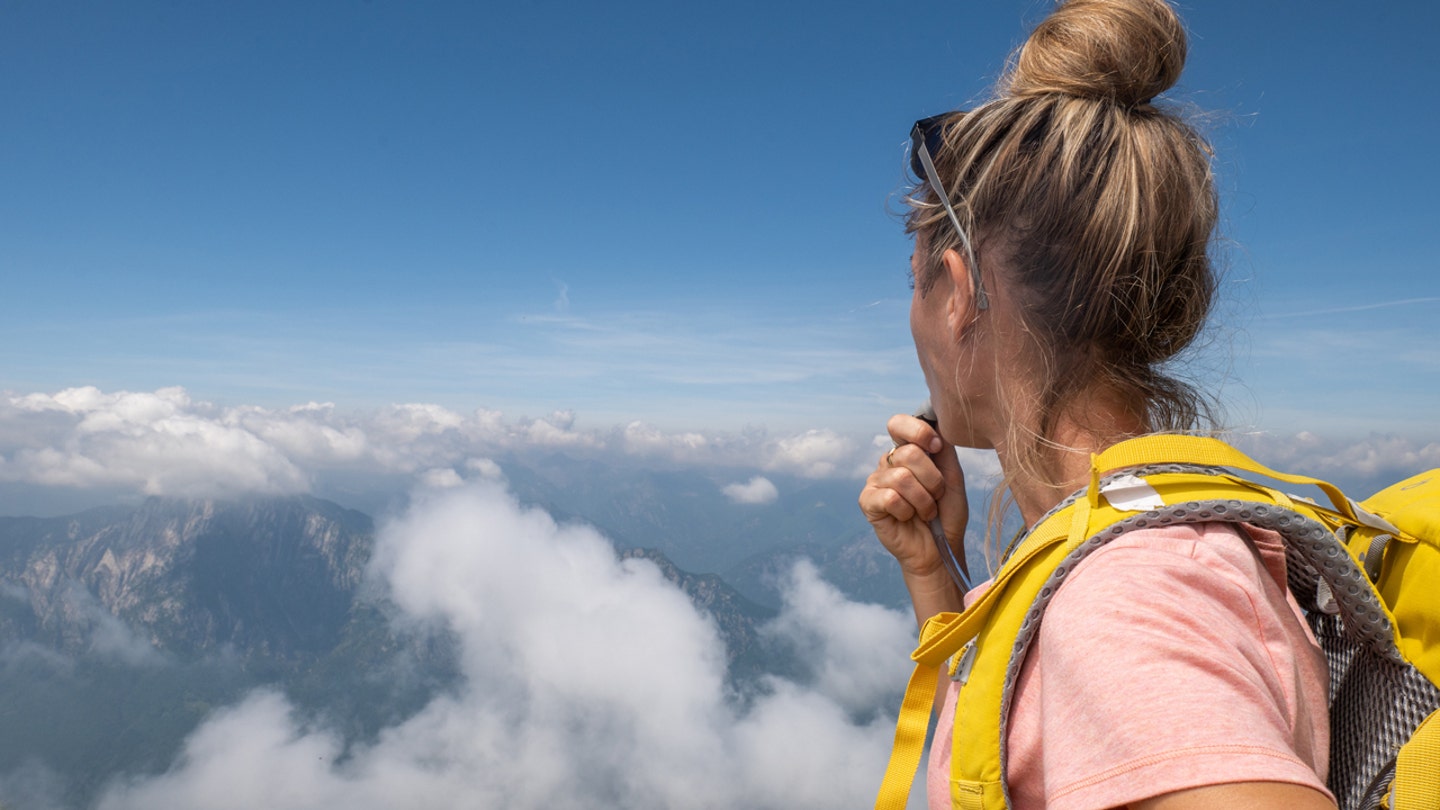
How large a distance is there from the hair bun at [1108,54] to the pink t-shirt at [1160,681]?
117 centimetres

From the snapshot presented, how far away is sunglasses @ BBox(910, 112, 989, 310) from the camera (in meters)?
1.96

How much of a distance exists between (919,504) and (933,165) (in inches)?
47.3

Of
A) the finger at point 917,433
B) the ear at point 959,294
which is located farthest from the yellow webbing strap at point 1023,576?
the finger at point 917,433

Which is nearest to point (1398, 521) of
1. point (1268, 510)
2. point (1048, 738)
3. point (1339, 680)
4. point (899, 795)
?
point (1339, 680)

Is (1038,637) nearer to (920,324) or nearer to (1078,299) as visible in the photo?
(1078,299)

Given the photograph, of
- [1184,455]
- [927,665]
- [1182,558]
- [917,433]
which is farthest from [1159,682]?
[917,433]

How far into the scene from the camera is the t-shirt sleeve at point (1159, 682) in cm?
102

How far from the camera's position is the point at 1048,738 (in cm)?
120

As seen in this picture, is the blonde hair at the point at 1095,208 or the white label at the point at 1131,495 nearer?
the white label at the point at 1131,495

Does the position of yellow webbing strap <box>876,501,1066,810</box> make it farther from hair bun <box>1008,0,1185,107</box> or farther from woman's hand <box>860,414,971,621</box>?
hair bun <box>1008,0,1185,107</box>

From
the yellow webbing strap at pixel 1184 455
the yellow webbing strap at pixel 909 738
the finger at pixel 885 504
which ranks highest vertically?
the yellow webbing strap at pixel 1184 455

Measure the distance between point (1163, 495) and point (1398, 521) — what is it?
710 mm

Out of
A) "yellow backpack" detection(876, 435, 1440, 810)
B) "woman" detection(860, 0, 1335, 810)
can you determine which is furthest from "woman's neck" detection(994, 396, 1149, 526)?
"yellow backpack" detection(876, 435, 1440, 810)

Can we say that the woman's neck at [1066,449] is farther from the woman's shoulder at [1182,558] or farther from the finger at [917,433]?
the finger at [917,433]
